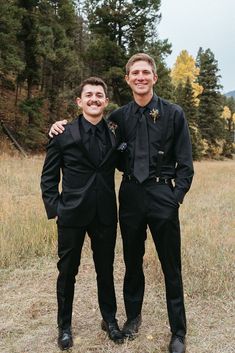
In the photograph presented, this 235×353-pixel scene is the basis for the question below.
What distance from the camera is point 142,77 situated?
12.0 feet

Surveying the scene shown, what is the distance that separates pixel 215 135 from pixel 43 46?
28.0 meters

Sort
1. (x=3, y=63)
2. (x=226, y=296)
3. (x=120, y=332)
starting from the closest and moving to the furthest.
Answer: (x=120, y=332) → (x=226, y=296) → (x=3, y=63)

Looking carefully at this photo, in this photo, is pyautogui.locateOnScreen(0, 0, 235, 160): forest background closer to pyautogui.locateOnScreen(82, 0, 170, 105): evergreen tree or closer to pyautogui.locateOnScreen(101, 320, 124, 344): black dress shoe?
pyautogui.locateOnScreen(82, 0, 170, 105): evergreen tree

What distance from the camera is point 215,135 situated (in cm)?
4453

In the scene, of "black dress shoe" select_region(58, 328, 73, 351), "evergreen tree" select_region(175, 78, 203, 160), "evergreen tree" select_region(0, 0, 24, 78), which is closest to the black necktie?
"black dress shoe" select_region(58, 328, 73, 351)

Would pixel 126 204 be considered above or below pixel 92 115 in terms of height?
below

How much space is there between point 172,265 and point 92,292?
168 cm

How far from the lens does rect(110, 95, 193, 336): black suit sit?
3.63 m

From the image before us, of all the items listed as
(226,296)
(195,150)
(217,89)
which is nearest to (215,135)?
(217,89)

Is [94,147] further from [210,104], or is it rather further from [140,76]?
[210,104]

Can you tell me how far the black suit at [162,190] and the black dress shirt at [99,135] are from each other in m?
0.16

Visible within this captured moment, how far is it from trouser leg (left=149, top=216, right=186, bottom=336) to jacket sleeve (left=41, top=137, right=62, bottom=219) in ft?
2.91

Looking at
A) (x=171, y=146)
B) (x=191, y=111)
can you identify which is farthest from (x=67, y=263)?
(x=191, y=111)

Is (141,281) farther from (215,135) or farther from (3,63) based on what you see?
(215,135)
